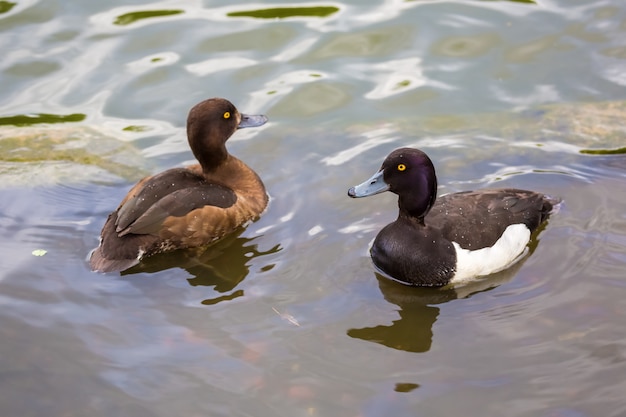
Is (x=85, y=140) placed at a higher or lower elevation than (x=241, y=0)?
lower

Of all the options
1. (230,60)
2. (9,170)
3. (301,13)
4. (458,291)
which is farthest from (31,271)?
(301,13)

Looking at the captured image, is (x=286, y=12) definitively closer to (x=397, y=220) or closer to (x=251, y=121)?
(x=251, y=121)

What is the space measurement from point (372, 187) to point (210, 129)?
163cm

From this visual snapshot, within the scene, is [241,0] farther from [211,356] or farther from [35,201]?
[211,356]

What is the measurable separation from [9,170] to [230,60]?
286 centimetres

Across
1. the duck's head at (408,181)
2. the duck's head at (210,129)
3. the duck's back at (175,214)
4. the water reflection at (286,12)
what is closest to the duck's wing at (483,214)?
the duck's head at (408,181)

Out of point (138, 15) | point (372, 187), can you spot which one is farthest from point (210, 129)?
point (138, 15)

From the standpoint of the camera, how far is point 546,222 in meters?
7.11

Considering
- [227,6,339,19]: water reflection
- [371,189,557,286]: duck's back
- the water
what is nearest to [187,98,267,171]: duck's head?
the water

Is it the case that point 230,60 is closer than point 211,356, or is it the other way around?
point 211,356

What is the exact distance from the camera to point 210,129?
291 inches

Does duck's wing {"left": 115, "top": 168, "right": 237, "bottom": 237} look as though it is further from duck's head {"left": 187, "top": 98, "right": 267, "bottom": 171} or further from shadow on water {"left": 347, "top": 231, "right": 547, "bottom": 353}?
shadow on water {"left": 347, "top": 231, "right": 547, "bottom": 353}

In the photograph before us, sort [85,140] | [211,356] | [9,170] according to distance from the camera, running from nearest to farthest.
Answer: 1. [211,356]
2. [9,170]
3. [85,140]

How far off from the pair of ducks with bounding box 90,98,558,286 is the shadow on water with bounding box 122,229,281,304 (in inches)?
2.9
